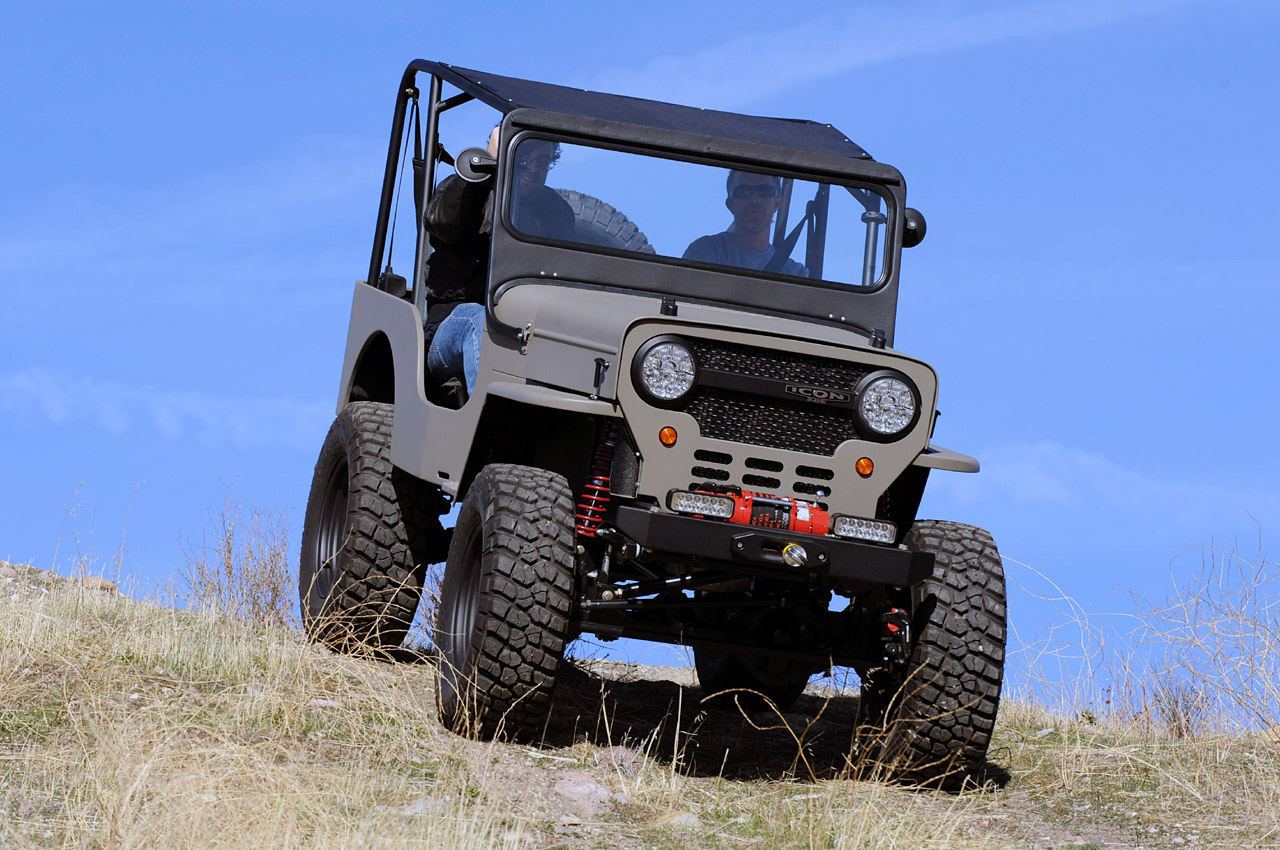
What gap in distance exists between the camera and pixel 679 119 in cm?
841

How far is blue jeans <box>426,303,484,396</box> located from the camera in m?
7.66

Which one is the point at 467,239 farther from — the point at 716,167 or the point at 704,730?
the point at 704,730

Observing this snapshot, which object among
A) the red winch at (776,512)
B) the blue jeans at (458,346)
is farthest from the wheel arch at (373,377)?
the red winch at (776,512)

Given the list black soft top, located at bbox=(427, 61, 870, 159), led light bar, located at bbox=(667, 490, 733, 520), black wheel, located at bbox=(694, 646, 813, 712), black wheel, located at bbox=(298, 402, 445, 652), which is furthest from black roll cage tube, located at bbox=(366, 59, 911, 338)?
black wheel, located at bbox=(694, 646, 813, 712)

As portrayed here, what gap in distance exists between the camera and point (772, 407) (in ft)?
21.5

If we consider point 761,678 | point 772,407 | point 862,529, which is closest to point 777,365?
point 772,407

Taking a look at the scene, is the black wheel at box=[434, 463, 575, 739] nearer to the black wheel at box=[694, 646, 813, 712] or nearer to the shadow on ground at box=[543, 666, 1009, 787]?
the shadow on ground at box=[543, 666, 1009, 787]

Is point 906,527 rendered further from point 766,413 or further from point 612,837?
point 612,837

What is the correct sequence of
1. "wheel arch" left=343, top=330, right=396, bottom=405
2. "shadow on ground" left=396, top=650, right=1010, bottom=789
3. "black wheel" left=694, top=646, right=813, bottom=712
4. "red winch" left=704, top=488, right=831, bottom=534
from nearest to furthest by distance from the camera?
"red winch" left=704, top=488, right=831, bottom=534 → "shadow on ground" left=396, top=650, right=1010, bottom=789 → "black wheel" left=694, top=646, right=813, bottom=712 → "wheel arch" left=343, top=330, right=396, bottom=405

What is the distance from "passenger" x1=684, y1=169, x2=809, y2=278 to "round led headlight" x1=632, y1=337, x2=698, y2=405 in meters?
1.58

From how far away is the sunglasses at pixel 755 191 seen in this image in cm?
797

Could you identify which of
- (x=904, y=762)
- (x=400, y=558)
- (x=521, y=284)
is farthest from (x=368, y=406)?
(x=904, y=762)

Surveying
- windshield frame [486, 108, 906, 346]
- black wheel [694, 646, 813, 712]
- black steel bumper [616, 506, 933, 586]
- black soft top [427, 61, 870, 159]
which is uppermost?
black soft top [427, 61, 870, 159]

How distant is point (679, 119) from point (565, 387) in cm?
218
